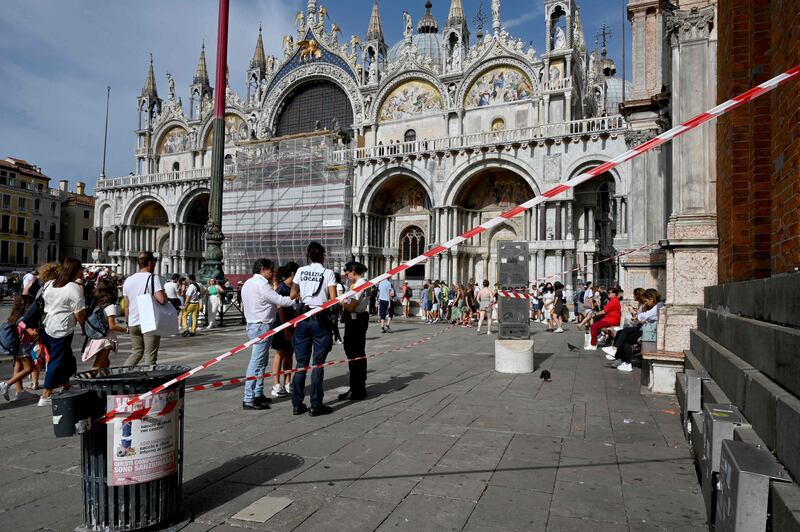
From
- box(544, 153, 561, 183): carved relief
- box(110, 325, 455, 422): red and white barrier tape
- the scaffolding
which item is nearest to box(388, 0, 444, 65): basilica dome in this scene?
the scaffolding

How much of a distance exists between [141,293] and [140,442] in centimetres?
302

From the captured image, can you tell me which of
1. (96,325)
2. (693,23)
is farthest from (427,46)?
(96,325)

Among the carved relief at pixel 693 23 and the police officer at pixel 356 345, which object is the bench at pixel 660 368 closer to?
the police officer at pixel 356 345

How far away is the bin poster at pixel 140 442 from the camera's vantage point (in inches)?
107

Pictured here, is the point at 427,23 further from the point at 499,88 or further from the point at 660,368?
the point at 660,368

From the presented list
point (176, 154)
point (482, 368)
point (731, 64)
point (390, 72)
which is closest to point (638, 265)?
point (482, 368)

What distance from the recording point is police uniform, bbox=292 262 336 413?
5.29 metres

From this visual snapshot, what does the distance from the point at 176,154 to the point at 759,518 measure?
40350mm

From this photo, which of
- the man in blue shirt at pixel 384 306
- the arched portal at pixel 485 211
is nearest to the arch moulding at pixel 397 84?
the arched portal at pixel 485 211

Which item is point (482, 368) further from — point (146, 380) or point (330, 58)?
point (330, 58)

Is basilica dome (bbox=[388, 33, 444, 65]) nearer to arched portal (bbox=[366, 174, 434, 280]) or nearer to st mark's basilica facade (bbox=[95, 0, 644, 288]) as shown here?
st mark's basilica facade (bbox=[95, 0, 644, 288])

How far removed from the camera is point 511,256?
924cm

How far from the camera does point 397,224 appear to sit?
30172mm

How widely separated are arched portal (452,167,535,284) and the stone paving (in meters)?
20.8
